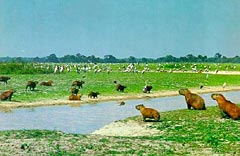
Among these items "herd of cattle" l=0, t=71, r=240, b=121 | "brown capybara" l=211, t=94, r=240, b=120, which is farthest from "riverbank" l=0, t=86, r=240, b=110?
"brown capybara" l=211, t=94, r=240, b=120

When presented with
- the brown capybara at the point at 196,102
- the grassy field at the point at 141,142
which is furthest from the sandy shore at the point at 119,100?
the brown capybara at the point at 196,102

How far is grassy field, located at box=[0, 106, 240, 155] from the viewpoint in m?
14.1

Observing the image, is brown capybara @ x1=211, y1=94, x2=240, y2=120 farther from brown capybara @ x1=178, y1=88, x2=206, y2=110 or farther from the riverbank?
the riverbank

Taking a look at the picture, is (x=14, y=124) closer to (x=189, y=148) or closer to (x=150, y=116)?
(x=150, y=116)

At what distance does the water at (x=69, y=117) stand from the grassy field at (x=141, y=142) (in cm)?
478

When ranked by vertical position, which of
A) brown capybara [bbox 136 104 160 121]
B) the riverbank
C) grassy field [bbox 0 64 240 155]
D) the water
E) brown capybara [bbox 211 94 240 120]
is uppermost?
brown capybara [bbox 211 94 240 120]

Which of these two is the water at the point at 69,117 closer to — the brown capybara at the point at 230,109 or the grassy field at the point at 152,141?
the grassy field at the point at 152,141

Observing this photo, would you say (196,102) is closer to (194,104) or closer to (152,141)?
(194,104)

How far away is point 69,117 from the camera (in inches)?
1085

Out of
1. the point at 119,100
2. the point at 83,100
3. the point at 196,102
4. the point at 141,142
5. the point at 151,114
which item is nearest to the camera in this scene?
the point at 141,142

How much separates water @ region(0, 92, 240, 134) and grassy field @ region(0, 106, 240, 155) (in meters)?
4.78

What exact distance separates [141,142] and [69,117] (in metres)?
12.1

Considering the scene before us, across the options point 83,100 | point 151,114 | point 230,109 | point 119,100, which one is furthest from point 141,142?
point 119,100

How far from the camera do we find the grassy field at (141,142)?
556 inches
